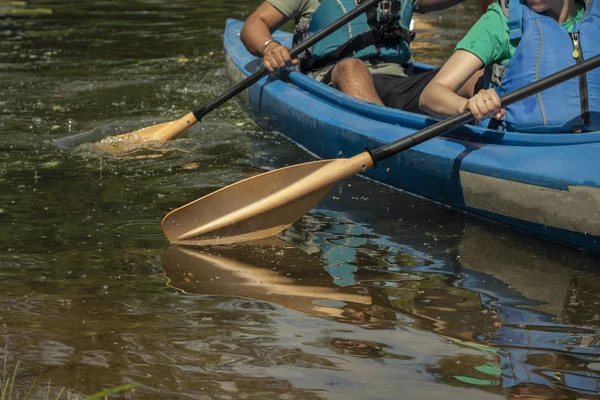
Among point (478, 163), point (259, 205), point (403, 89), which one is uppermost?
point (403, 89)

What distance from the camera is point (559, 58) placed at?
3.83 metres

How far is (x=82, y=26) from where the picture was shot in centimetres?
1038

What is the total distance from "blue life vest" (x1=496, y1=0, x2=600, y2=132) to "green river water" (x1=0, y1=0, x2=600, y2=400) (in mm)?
523

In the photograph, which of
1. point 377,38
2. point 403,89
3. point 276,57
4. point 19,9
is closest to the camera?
point 403,89

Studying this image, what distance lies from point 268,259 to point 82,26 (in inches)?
281

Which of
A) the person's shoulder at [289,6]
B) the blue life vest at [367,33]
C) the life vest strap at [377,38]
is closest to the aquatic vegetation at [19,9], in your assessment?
the person's shoulder at [289,6]

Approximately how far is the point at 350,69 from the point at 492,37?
4.04 feet

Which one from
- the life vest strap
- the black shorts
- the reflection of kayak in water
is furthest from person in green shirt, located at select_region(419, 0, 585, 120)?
the life vest strap

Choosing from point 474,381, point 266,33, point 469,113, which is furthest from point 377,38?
point 474,381

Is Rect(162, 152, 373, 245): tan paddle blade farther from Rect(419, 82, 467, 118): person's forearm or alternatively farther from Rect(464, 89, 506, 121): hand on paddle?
Rect(464, 89, 506, 121): hand on paddle

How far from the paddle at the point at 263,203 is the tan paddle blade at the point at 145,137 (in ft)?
5.16

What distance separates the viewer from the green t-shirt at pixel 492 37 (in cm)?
381

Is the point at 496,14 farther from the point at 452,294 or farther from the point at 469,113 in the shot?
the point at 452,294

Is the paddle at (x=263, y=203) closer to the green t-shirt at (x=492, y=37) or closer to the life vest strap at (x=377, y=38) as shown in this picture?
the green t-shirt at (x=492, y=37)
